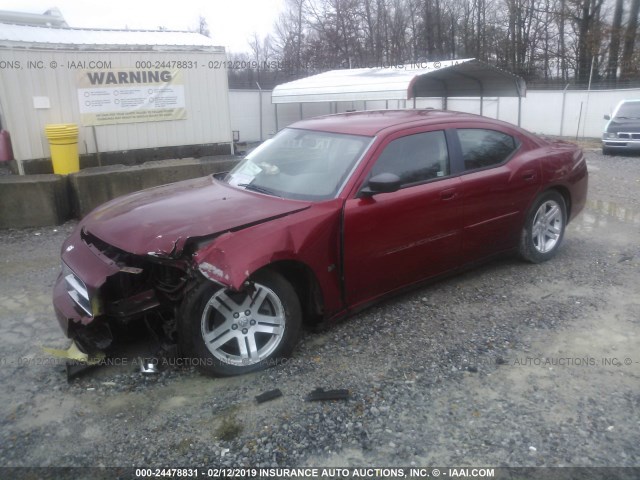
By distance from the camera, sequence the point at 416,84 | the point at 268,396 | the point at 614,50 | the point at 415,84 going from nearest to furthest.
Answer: the point at 268,396
the point at 415,84
the point at 416,84
the point at 614,50

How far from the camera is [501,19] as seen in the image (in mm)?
34156

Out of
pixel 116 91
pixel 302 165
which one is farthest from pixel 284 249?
pixel 116 91

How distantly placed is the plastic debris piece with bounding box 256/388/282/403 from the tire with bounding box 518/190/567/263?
3.14 m

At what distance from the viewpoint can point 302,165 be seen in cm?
425

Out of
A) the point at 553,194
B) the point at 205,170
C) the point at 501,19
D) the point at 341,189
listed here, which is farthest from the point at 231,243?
the point at 501,19

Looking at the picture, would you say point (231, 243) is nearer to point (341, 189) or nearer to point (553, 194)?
point (341, 189)

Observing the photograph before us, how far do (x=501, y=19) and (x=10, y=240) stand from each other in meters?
34.4

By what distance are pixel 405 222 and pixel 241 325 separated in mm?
1505

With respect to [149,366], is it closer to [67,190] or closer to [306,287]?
[306,287]

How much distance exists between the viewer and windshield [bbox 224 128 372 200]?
13.0 feet

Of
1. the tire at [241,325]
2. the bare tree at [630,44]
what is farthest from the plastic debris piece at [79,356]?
the bare tree at [630,44]

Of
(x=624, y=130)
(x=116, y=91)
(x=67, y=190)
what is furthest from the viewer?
(x=624, y=130)

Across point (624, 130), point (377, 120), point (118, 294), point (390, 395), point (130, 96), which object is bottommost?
point (390, 395)

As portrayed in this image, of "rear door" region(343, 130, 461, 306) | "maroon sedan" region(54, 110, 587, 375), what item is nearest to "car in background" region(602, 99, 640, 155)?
"maroon sedan" region(54, 110, 587, 375)
